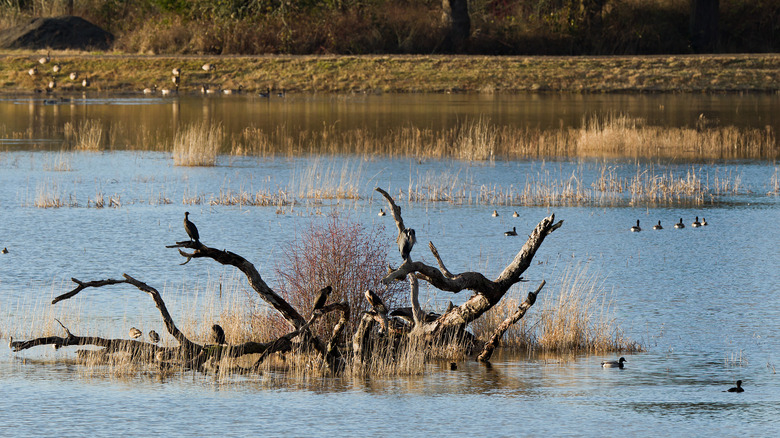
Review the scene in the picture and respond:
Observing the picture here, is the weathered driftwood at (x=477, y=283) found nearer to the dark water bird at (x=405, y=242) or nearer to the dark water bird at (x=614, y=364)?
the dark water bird at (x=405, y=242)

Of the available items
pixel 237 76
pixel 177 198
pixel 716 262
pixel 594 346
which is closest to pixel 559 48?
pixel 237 76

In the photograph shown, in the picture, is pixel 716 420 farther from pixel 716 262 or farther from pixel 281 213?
pixel 281 213

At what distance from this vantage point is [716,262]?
715 inches

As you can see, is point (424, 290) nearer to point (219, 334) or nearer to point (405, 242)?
point (219, 334)

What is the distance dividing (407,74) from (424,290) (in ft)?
143

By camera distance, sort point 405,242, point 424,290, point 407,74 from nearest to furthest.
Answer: point 405,242 < point 424,290 < point 407,74

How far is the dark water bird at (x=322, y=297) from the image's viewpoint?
11.3 m

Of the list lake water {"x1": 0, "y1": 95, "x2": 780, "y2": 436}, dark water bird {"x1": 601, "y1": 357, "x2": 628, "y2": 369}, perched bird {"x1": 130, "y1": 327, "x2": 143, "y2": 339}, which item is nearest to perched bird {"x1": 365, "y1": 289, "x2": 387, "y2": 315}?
lake water {"x1": 0, "y1": 95, "x2": 780, "y2": 436}

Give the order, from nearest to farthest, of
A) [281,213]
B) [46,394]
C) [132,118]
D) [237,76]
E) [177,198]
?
1. [46,394]
2. [281,213]
3. [177,198]
4. [132,118]
5. [237,76]

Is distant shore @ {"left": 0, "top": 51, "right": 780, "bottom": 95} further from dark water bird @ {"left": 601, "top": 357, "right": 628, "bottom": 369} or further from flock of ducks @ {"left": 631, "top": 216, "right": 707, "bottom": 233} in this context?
dark water bird @ {"left": 601, "top": 357, "right": 628, "bottom": 369}

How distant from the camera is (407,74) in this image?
58312 mm

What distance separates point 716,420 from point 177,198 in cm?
1620

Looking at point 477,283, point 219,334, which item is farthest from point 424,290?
point 219,334

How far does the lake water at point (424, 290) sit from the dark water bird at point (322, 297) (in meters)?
0.67
